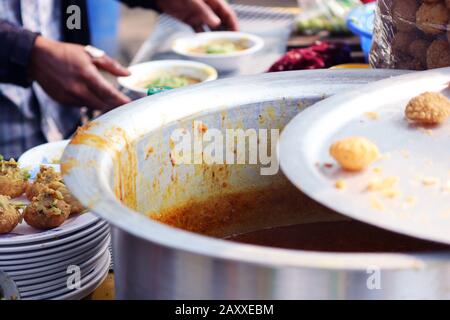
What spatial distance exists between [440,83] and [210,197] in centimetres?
58

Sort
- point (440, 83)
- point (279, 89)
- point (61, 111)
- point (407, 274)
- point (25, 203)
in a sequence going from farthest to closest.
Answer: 1. point (61, 111)
2. point (25, 203)
3. point (279, 89)
4. point (440, 83)
5. point (407, 274)

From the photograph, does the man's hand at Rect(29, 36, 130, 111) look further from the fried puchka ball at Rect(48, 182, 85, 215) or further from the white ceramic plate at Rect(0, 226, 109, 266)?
the white ceramic plate at Rect(0, 226, 109, 266)

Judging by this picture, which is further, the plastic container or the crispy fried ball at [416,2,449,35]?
the plastic container

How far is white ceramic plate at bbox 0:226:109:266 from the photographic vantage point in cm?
163

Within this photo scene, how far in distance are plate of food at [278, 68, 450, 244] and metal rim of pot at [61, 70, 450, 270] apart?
0.12 metres

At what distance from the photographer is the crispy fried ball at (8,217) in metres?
1.68

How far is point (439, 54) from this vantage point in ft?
5.58

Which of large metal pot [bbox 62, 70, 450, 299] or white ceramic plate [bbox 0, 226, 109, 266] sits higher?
large metal pot [bbox 62, 70, 450, 299]

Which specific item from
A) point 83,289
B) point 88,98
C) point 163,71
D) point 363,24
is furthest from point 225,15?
point 83,289

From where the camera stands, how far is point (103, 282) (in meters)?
1.75

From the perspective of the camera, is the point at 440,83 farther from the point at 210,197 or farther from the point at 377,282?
the point at 377,282

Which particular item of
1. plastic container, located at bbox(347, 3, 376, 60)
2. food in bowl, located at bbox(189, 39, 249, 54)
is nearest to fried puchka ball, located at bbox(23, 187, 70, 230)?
plastic container, located at bbox(347, 3, 376, 60)

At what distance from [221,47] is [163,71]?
39cm
